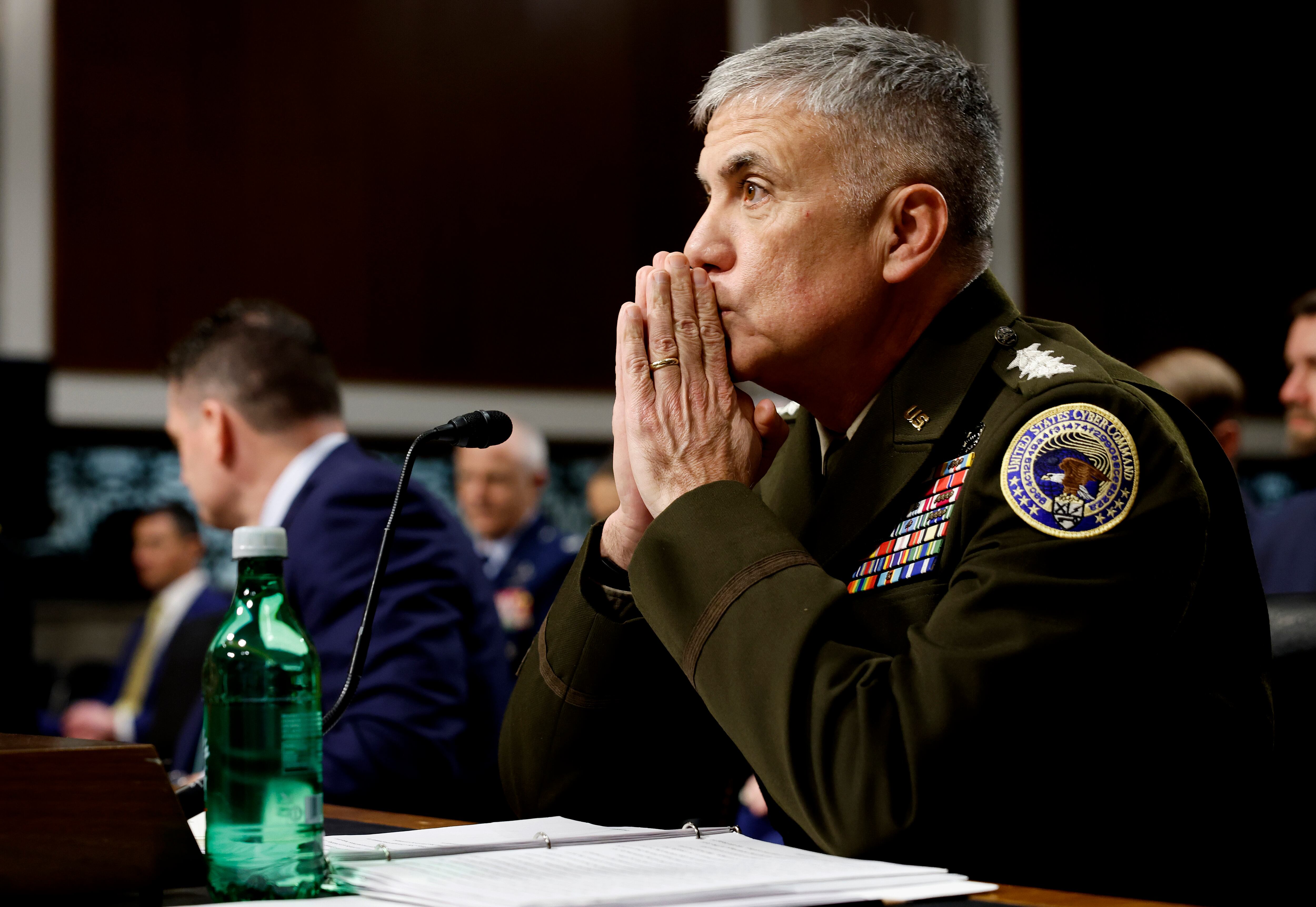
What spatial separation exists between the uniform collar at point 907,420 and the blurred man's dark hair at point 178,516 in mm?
4417

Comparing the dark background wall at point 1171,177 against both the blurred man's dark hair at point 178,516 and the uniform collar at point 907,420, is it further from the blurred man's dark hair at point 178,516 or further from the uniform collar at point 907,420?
the uniform collar at point 907,420

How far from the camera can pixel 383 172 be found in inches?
223

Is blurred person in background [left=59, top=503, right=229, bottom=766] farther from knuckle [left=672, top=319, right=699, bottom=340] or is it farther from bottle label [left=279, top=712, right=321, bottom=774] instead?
bottle label [left=279, top=712, right=321, bottom=774]

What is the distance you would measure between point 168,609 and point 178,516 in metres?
0.38

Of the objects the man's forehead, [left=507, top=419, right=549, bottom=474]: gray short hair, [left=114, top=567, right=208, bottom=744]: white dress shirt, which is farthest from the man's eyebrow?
[left=114, top=567, right=208, bottom=744]: white dress shirt

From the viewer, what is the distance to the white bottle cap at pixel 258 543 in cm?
81

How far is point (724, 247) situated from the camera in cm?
122

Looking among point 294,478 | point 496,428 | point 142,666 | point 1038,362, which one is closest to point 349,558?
point 294,478

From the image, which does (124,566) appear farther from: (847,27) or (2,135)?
(847,27)

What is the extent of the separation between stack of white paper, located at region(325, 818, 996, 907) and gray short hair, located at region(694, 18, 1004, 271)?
0.59 meters

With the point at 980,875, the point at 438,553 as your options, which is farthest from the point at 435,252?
the point at 980,875

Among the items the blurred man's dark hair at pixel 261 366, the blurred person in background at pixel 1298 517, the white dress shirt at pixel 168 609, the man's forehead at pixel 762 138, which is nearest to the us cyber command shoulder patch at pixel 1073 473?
the man's forehead at pixel 762 138

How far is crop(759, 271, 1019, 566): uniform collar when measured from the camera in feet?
3.76

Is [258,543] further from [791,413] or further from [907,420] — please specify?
[791,413]
